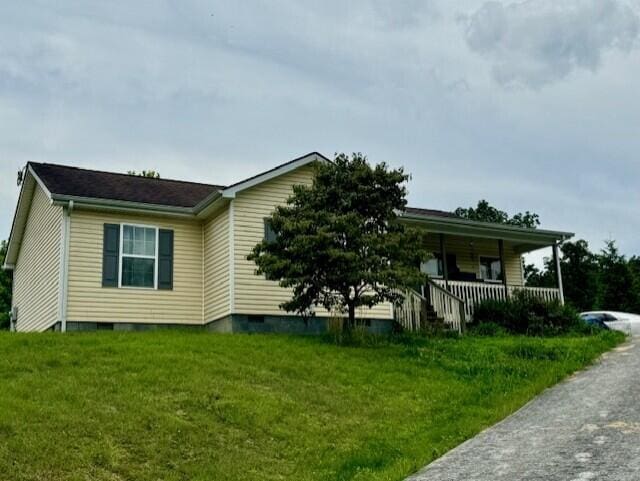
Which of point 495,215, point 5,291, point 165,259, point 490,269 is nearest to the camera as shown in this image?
point 165,259

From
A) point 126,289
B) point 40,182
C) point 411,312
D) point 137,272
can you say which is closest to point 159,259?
point 137,272

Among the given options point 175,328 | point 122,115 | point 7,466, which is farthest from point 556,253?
point 7,466

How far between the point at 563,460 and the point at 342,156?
35.4 feet

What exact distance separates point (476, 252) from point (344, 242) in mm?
9967

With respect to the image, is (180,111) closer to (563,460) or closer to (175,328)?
(175,328)

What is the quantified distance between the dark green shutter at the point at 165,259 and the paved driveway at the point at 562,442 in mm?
10077

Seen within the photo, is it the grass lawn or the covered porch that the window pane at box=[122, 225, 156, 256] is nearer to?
the grass lawn

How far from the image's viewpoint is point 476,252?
86.0ft

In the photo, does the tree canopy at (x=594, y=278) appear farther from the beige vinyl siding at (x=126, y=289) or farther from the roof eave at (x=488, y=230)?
the beige vinyl siding at (x=126, y=289)

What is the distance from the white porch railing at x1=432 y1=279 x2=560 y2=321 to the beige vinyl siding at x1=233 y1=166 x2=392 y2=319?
2861mm

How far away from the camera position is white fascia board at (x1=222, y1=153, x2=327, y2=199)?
746 inches

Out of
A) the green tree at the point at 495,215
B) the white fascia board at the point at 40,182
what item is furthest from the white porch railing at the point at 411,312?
the green tree at the point at 495,215

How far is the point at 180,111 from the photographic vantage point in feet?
59.0

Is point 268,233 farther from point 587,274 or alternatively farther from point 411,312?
point 587,274
